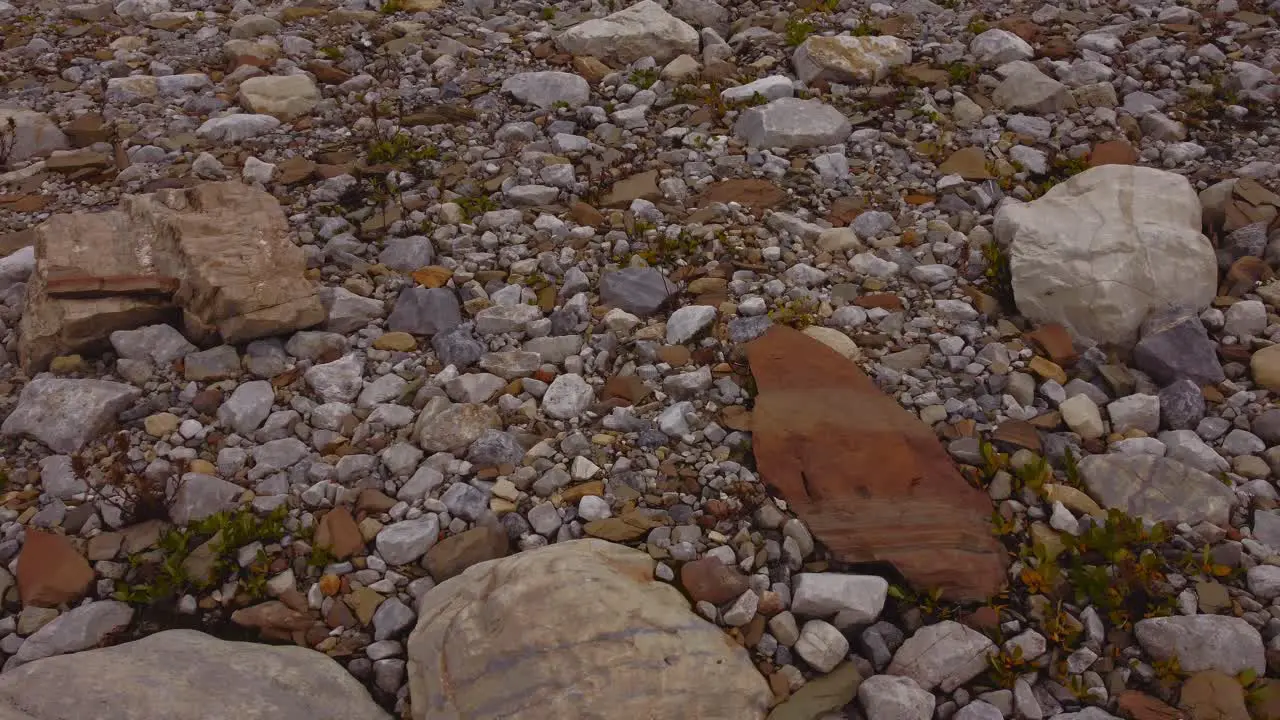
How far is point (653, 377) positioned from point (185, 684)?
269 cm

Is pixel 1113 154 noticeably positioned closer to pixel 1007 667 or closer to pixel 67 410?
pixel 1007 667

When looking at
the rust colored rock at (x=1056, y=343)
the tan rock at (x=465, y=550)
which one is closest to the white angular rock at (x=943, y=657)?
the tan rock at (x=465, y=550)

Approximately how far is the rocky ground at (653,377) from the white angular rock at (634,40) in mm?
45

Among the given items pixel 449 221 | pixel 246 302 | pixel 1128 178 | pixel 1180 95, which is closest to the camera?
pixel 246 302

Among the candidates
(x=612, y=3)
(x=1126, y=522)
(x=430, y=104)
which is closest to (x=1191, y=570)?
(x=1126, y=522)

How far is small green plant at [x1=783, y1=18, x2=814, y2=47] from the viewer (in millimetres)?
7852

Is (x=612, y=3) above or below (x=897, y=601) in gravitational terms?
above

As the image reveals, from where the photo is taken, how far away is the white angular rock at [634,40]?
791 centimetres

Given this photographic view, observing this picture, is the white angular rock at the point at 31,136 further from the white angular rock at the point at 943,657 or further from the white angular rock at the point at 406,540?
the white angular rock at the point at 943,657

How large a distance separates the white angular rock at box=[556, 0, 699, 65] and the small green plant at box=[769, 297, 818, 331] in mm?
3616

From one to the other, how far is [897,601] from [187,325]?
164 inches

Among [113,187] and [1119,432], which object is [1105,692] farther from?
[113,187]

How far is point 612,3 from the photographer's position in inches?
339

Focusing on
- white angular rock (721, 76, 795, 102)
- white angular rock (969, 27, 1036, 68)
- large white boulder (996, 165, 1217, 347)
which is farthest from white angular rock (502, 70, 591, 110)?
large white boulder (996, 165, 1217, 347)
